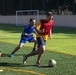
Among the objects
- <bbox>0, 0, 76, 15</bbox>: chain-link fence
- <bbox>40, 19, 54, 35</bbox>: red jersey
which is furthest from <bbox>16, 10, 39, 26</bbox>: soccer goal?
<bbox>40, 19, 54, 35</bbox>: red jersey

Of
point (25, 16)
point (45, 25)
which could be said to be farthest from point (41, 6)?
point (45, 25)

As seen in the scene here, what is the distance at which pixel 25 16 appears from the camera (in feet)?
145

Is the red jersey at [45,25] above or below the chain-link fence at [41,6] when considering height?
above

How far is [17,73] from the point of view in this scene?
9.63 m

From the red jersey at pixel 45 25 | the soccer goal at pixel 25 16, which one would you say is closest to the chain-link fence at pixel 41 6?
the soccer goal at pixel 25 16

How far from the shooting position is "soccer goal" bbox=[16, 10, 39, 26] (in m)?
42.8

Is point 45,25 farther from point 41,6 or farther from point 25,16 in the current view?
point 25,16

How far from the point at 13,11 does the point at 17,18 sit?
9.56 ft

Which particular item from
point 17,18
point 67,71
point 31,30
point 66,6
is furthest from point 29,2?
point 67,71

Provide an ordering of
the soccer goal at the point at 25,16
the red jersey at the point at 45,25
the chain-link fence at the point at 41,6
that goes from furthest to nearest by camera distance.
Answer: the soccer goal at the point at 25,16
the chain-link fence at the point at 41,6
the red jersey at the point at 45,25

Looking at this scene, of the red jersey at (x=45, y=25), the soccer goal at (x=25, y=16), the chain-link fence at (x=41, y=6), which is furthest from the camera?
the soccer goal at (x=25, y=16)

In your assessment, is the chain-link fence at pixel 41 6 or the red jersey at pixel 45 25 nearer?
Answer: the red jersey at pixel 45 25

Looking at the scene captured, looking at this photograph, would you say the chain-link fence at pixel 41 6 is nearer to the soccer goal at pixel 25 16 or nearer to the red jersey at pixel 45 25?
the soccer goal at pixel 25 16

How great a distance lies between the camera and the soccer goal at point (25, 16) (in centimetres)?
4281
